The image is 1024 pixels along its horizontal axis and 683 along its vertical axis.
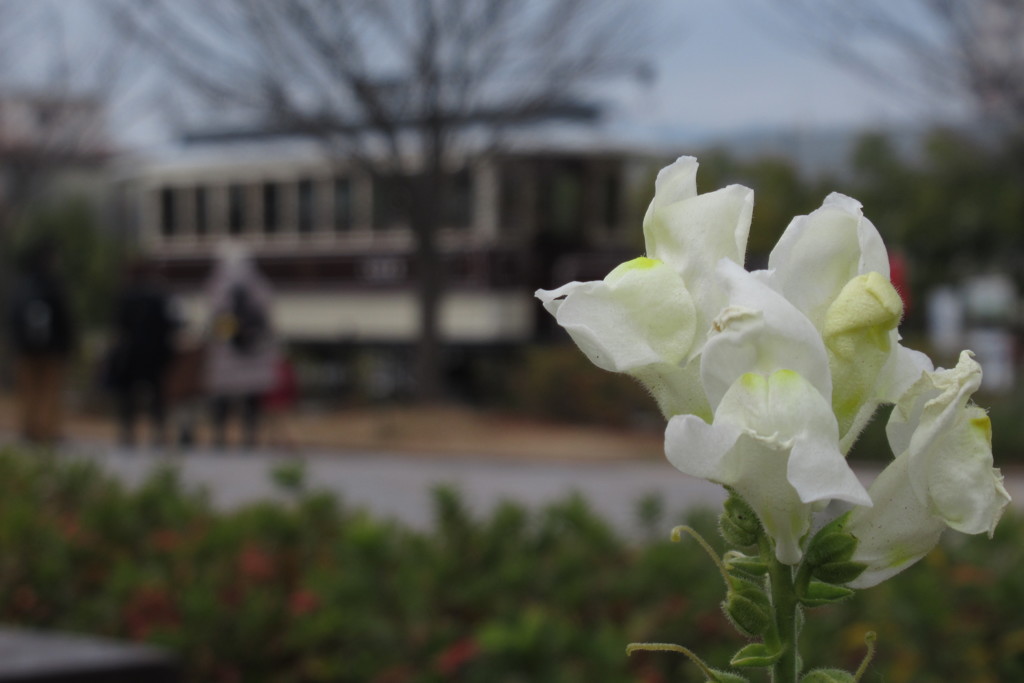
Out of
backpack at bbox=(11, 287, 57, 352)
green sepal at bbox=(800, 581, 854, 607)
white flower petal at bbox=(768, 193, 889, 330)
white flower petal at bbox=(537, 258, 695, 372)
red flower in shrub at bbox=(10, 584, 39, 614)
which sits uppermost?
white flower petal at bbox=(768, 193, 889, 330)

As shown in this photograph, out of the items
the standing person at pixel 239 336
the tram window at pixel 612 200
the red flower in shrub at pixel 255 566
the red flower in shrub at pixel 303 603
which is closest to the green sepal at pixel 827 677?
the red flower in shrub at pixel 303 603

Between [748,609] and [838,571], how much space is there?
7 centimetres

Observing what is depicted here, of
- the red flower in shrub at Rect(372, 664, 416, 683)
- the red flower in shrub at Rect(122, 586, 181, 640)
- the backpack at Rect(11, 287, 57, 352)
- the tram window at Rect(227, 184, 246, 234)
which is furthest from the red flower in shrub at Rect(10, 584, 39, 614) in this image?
the tram window at Rect(227, 184, 246, 234)

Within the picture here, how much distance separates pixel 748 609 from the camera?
0.88 m

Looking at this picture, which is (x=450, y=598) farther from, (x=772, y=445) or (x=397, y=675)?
(x=772, y=445)

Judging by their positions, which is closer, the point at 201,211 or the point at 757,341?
the point at 757,341

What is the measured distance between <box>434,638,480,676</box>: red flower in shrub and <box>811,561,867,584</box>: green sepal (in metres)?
2.73

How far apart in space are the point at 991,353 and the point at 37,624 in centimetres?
1948

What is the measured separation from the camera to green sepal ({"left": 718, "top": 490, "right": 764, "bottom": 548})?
0.91 meters

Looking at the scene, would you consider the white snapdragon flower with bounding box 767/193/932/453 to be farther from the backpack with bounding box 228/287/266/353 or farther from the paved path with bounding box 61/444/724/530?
the backpack with bounding box 228/287/266/353

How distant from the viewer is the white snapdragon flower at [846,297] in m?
0.88

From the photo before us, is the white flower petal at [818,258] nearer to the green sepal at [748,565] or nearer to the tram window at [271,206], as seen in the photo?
the green sepal at [748,565]

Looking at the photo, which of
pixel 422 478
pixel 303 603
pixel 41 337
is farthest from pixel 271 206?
pixel 303 603

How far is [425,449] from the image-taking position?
15719mm
